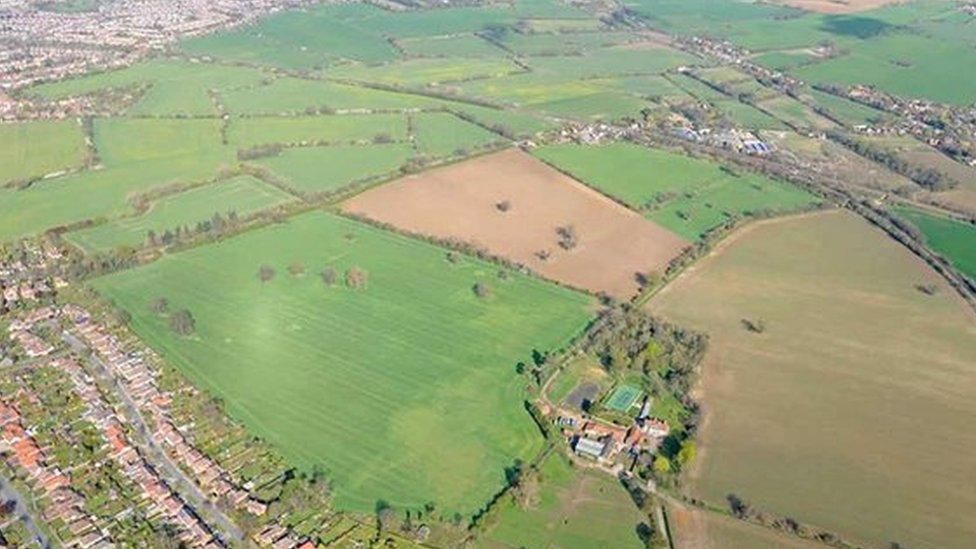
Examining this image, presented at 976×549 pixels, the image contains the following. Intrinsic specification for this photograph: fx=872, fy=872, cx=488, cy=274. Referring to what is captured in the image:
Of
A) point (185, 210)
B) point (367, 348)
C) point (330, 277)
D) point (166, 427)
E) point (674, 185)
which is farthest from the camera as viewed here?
point (674, 185)

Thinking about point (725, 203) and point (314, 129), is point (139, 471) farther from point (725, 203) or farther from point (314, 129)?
point (314, 129)

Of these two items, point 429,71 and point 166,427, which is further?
point 429,71

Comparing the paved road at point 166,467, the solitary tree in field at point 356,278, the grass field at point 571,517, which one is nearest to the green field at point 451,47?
the solitary tree in field at point 356,278

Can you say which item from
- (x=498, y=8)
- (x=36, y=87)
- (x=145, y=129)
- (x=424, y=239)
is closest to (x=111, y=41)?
(x=36, y=87)

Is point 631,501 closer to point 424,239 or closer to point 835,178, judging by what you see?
point 424,239

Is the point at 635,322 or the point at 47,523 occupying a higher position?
the point at 635,322

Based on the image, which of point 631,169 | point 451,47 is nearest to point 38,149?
point 631,169

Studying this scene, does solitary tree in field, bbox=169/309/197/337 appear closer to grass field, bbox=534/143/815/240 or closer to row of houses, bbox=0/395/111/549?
row of houses, bbox=0/395/111/549
